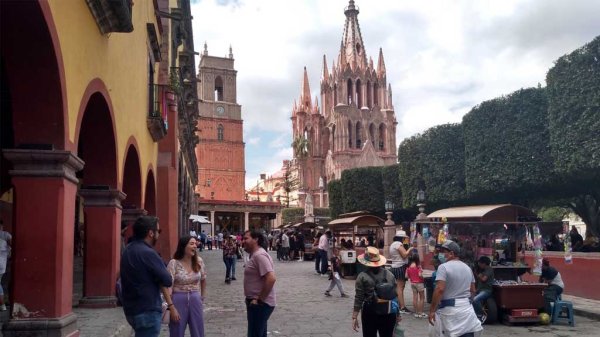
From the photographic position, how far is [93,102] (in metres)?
8.85

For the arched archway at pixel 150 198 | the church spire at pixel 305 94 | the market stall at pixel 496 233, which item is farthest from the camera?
the church spire at pixel 305 94

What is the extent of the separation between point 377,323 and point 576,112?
22.4 m

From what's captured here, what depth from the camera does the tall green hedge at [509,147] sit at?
96.3 feet

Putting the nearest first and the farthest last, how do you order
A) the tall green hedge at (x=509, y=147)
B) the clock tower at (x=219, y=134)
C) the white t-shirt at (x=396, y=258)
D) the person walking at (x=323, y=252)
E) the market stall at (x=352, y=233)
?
the white t-shirt at (x=396, y=258)
the market stall at (x=352, y=233)
the person walking at (x=323, y=252)
the tall green hedge at (x=509, y=147)
the clock tower at (x=219, y=134)

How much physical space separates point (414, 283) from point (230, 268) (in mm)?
8204

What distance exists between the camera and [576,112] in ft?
83.0

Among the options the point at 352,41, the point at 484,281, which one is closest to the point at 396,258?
the point at 484,281

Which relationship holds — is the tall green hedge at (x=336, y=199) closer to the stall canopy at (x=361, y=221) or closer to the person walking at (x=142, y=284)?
the stall canopy at (x=361, y=221)

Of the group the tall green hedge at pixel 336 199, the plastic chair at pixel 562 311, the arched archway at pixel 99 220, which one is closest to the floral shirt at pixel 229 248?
the arched archway at pixel 99 220

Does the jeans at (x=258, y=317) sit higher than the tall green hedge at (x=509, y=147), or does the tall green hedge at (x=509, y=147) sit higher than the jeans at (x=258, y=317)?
the tall green hedge at (x=509, y=147)

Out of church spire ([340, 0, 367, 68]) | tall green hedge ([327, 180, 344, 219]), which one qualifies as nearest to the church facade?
church spire ([340, 0, 367, 68])

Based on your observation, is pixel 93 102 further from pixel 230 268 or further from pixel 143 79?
pixel 230 268

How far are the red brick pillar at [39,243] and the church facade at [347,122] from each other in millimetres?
77407

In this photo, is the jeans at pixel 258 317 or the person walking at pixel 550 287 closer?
the jeans at pixel 258 317
